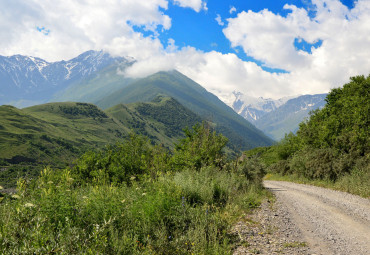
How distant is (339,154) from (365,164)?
3.34 meters

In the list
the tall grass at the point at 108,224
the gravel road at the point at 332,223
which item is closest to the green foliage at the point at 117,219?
the tall grass at the point at 108,224

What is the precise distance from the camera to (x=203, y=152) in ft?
47.0

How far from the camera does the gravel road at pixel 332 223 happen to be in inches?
236

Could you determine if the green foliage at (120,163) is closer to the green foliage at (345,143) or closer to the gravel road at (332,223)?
the gravel road at (332,223)

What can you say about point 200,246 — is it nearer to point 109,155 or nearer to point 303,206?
point 303,206

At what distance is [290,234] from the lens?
22.6 ft

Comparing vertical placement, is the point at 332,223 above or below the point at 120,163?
above

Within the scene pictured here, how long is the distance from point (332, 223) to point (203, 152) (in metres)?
7.69

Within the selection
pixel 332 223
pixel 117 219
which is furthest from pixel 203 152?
pixel 117 219

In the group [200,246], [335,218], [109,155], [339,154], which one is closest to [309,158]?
[339,154]

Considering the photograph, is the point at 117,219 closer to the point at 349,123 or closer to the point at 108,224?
the point at 108,224

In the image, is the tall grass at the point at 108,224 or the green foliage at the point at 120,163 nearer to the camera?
the tall grass at the point at 108,224

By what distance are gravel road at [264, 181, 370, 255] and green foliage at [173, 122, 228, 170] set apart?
14.7ft

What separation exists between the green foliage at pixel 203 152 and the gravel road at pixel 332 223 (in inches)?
176
